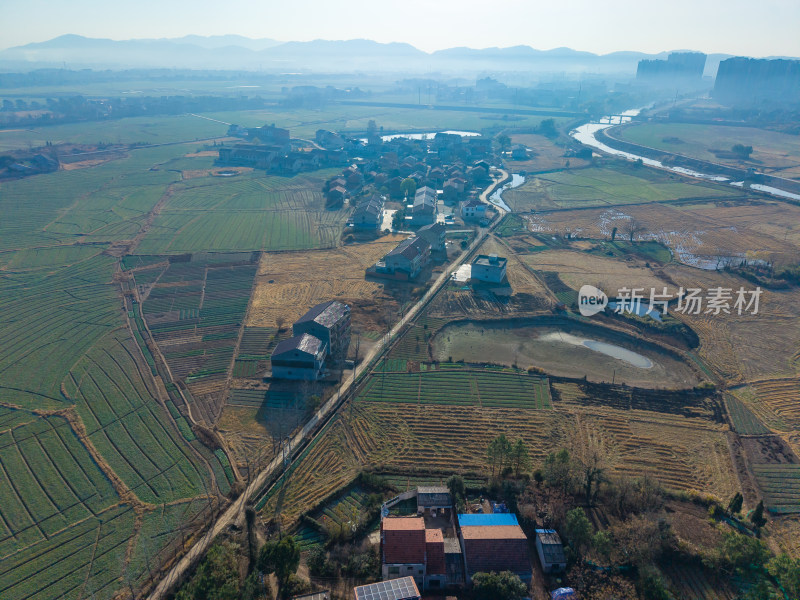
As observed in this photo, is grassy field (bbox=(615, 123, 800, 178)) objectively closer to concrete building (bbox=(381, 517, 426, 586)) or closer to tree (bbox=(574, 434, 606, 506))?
tree (bbox=(574, 434, 606, 506))

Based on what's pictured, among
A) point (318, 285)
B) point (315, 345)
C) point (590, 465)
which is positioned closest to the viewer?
point (590, 465)

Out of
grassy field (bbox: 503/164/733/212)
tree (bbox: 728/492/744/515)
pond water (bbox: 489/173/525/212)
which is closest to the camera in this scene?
tree (bbox: 728/492/744/515)

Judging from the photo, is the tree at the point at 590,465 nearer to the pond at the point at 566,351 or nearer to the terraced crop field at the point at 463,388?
the terraced crop field at the point at 463,388

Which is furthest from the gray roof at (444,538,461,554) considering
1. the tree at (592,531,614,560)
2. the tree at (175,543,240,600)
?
the tree at (175,543,240,600)

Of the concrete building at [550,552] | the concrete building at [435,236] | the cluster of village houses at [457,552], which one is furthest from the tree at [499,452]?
the concrete building at [435,236]

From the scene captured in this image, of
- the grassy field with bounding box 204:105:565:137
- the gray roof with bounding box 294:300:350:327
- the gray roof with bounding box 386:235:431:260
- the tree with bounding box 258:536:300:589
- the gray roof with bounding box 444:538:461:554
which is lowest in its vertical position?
the gray roof with bounding box 444:538:461:554

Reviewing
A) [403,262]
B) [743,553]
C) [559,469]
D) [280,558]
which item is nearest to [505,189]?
[403,262]

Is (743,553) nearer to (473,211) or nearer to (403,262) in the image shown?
(403,262)
